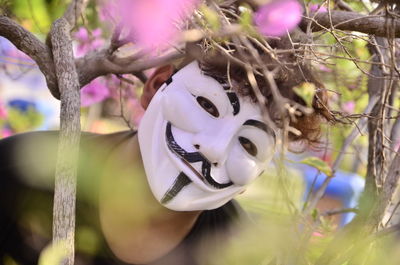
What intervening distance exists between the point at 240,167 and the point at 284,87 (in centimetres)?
20

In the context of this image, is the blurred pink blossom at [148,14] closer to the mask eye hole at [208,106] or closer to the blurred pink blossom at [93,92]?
the mask eye hole at [208,106]

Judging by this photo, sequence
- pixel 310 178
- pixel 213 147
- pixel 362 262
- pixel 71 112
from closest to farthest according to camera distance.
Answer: pixel 71 112 < pixel 362 262 < pixel 213 147 < pixel 310 178

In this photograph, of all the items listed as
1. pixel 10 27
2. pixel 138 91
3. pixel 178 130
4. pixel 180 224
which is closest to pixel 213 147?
pixel 178 130

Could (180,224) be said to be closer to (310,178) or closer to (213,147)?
(213,147)

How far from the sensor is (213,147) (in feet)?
3.33

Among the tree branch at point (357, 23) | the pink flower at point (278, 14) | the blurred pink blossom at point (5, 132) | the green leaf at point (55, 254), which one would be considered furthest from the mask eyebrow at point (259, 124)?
the blurred pink blossom at point (5, 132)

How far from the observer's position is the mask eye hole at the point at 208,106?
1.05 metres

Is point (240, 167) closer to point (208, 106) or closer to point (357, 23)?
point (208, 106)

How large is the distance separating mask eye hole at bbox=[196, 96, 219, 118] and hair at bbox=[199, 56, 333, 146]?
50 millimetres

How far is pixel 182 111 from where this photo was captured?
1.05 meters

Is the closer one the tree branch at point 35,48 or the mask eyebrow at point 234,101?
the tree branch at point 35,48

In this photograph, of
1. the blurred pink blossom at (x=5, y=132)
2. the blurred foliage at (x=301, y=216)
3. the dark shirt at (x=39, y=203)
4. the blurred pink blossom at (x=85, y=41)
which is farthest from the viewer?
the blurred pink blossom at (x=5, y=132)

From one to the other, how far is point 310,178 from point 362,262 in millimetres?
2502

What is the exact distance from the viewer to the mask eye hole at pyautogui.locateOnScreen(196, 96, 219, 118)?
105cm
